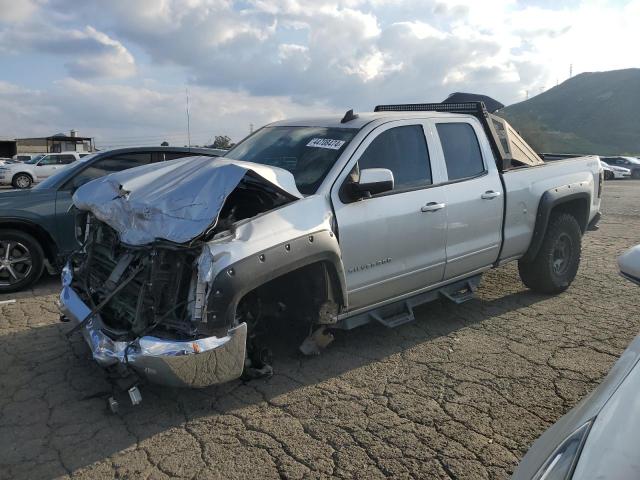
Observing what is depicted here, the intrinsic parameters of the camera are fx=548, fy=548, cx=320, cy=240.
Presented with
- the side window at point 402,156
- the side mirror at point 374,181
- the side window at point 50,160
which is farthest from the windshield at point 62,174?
the side window at point 50,160

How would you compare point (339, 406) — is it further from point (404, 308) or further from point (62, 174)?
point (62, 174)

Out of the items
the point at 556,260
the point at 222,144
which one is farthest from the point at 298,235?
the point at 222,144

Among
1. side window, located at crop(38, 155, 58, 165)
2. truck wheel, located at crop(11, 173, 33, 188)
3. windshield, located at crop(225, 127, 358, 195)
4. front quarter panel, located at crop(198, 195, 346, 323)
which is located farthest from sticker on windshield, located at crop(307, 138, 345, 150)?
side window, located at crop(38, 155, 58, 165)

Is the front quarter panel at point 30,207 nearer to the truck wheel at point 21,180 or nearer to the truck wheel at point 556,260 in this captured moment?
the truck wheel at point 556,260

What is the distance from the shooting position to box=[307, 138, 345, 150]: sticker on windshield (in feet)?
14.1

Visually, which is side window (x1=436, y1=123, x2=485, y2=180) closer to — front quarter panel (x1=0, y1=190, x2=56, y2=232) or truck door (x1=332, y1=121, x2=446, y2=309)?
truck door (x1=332, y1=121, x2=446, y2=309)

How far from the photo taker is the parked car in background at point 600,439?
1.46m

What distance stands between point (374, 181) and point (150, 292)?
5.56ft

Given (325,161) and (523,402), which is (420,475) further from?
(325,161)

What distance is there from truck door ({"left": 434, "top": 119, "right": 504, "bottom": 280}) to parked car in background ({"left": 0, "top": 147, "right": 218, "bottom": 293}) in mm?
4031

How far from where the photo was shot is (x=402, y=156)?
457 centimetres

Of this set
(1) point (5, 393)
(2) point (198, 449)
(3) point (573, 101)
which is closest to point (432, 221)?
(2) point (198, 449)

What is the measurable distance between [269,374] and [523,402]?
1741mm

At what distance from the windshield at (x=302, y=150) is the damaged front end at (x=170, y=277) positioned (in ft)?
1.68
